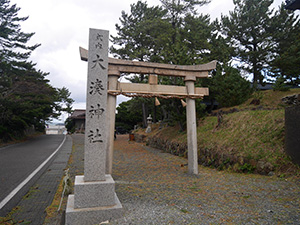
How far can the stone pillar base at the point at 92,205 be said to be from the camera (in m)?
3.88

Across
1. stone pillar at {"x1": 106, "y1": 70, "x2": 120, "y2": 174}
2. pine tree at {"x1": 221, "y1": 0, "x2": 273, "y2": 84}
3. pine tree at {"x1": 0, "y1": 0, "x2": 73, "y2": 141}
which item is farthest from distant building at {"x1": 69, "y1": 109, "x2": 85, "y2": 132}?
stone pillar at {"x1": 106, "y1": 70, "x2": 120, "y2": 174}

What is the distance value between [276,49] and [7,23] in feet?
85.1

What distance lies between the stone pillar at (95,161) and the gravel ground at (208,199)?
367 millimetres

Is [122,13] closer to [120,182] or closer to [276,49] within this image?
[276,49]

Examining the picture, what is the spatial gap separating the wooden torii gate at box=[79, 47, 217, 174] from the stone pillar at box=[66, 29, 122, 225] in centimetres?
279

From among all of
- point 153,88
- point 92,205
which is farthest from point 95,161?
point 153,88

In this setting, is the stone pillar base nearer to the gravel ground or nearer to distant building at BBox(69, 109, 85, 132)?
the gravel ground

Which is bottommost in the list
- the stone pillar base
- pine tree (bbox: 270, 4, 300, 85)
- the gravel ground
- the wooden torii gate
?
the gravel ground

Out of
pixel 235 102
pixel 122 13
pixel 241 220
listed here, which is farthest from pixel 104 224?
pixel 122 13

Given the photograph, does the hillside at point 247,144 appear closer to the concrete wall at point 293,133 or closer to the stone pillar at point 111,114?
the concrete wall at point 293,133

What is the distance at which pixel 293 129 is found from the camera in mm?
6875

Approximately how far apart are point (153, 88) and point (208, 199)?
14.0 ft

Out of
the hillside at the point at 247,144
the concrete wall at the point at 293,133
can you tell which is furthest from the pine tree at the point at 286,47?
the concrete wall at the point at 293,133

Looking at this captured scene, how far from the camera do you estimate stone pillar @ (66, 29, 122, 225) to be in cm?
398
